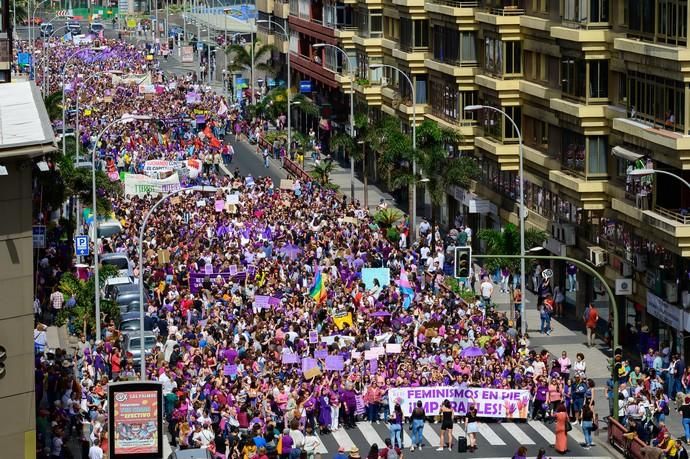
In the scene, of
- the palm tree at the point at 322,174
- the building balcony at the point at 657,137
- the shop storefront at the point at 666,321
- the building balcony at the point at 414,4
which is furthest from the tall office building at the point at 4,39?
the palm tree at the point at 322,174

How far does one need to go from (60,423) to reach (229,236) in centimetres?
2842

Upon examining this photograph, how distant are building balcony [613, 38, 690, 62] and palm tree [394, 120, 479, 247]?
62.8 ft

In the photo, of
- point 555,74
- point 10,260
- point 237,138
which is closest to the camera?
point 10,260

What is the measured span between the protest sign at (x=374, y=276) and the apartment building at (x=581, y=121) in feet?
24.0

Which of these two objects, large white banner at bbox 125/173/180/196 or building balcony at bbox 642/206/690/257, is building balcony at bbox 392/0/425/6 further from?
building balcony at bbox 642/206/690/257

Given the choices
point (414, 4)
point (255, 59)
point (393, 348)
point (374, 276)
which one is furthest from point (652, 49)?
point (255, 59)

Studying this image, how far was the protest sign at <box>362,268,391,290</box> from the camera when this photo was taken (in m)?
62.0

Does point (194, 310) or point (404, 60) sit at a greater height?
point (404, 60)

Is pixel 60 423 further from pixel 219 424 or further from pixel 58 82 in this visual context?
pixel 58 82

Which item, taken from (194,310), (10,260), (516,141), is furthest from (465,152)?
(10,260)

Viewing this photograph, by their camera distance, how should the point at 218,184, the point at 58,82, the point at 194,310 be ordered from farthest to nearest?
the point at 58,82 → the point at 218,184 → the point at 194,310

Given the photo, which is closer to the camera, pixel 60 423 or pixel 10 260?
pixel 10 260

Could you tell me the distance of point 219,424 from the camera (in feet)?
154

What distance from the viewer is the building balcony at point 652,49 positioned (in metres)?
54.7
